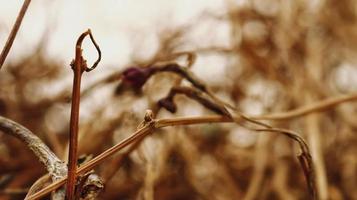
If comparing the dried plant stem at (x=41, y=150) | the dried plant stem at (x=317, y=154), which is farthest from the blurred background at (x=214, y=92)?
the dried plant stem at (x=41, y=150)

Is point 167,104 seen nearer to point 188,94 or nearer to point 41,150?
point 188,94

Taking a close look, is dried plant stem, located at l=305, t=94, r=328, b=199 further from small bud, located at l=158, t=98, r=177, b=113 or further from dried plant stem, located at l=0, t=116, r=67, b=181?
dried plant stem, located at l=0, t=116, r=67, b=181

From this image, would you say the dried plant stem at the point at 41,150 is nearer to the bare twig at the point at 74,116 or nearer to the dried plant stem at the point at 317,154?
the bare twig at the point at 74,116

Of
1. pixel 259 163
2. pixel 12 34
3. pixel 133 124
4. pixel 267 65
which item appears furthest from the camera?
pixel 267 65

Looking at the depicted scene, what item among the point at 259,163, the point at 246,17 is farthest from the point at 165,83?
the point at 246,17

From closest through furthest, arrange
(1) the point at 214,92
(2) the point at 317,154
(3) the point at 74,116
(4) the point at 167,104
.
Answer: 1. (3) the point at 74,116
2. (4) the point at 167,104
3. (2) the point at 317,154
4. (1) the point at 214,92

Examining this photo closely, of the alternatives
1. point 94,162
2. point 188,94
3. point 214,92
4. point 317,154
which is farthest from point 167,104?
point 214,92

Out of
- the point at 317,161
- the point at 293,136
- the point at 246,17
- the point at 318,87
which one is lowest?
the point at 293,136

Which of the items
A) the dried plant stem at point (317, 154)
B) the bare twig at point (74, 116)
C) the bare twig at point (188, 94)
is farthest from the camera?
the dried plant stem at point (317, 154)

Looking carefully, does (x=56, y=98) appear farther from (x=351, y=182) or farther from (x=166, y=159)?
(x=351, y=182)
